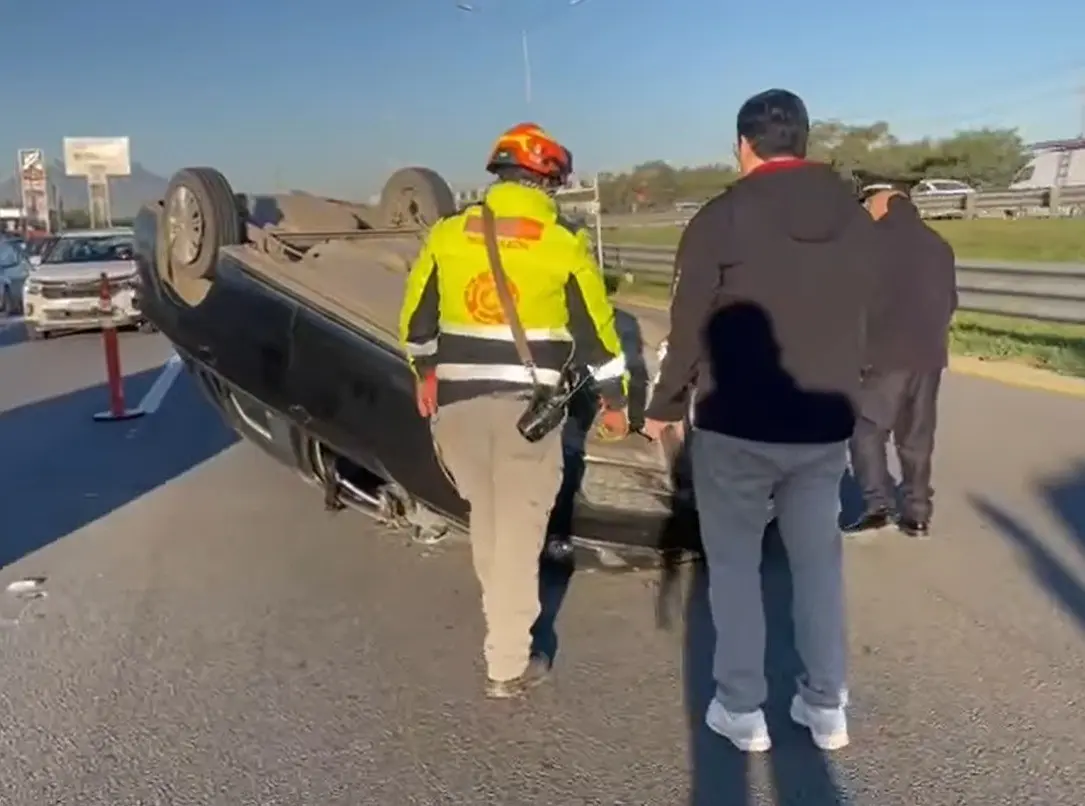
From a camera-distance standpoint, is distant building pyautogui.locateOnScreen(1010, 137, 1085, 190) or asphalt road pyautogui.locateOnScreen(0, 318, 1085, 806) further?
distant building pyautogui.locateOnScreen(1010, 137, 1085, 190)

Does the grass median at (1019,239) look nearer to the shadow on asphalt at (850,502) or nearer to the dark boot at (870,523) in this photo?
the shadow on asphalt at (850,502)

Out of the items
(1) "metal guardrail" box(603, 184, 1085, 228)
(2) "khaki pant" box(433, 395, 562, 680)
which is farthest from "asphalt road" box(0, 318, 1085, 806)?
(1) "metal guardrail" box(603, 184, 1085, 228)

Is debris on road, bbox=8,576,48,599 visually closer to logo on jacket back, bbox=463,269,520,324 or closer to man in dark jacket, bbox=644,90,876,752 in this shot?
logo on jacket back, bbox=463,269,520,324

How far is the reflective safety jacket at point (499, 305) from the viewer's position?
4031 millimetres

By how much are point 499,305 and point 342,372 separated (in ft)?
4.24

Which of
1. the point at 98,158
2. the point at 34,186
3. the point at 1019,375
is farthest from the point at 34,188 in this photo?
the point at 1019,375

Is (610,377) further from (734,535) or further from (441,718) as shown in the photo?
(441,718)

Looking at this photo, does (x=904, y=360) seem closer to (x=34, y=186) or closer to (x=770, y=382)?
(x=770, y=382)

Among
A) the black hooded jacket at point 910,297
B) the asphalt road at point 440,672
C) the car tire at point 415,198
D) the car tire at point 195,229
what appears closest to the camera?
the asphalt road at point 440,672

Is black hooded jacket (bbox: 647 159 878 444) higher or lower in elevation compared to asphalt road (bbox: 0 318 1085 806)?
higher

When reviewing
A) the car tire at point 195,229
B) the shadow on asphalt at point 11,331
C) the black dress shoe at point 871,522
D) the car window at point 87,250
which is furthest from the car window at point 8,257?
the black dress shoe at point 871,522

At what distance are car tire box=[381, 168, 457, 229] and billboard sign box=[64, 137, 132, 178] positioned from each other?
6721cm

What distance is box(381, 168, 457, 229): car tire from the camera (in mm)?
7410

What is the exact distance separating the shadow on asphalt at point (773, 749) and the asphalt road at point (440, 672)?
0.01 meters
